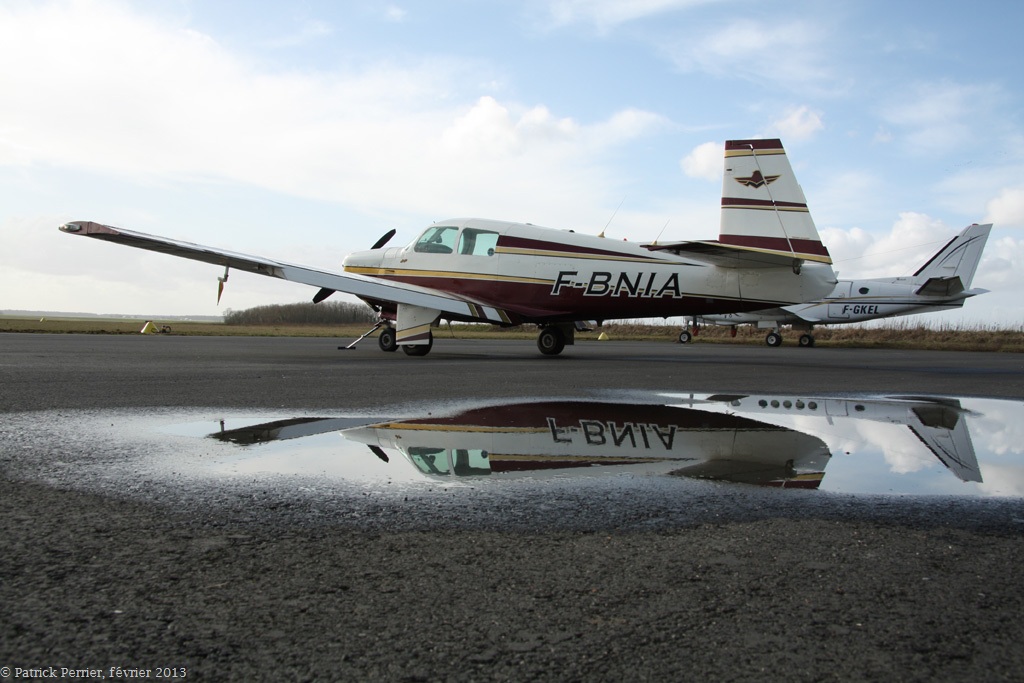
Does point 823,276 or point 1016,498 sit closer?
point 1016,498

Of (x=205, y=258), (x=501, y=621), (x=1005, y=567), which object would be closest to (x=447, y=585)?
(x=501, y=621)

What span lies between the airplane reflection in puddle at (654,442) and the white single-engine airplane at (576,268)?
655cm

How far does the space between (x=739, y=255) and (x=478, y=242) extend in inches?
207

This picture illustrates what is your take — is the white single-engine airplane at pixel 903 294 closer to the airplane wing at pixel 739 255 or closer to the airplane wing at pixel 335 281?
the airplane wing at pixel 739 255

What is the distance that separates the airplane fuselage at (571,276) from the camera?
44.3 feet

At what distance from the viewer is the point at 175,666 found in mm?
1688

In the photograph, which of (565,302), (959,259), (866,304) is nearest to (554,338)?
(565,302)

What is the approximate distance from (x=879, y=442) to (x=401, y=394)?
15.2ft

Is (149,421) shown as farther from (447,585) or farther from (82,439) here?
(447,585)

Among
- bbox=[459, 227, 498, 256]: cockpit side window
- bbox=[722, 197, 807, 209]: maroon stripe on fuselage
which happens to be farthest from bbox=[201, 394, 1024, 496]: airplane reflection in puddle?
bbox=[459, 227, 498, 256]: cockpit side window

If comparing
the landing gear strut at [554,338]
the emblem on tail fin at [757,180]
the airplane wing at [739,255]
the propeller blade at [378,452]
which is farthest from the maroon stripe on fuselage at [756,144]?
the propeller blade at [378,452]

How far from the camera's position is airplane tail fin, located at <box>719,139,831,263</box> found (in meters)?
13.3
